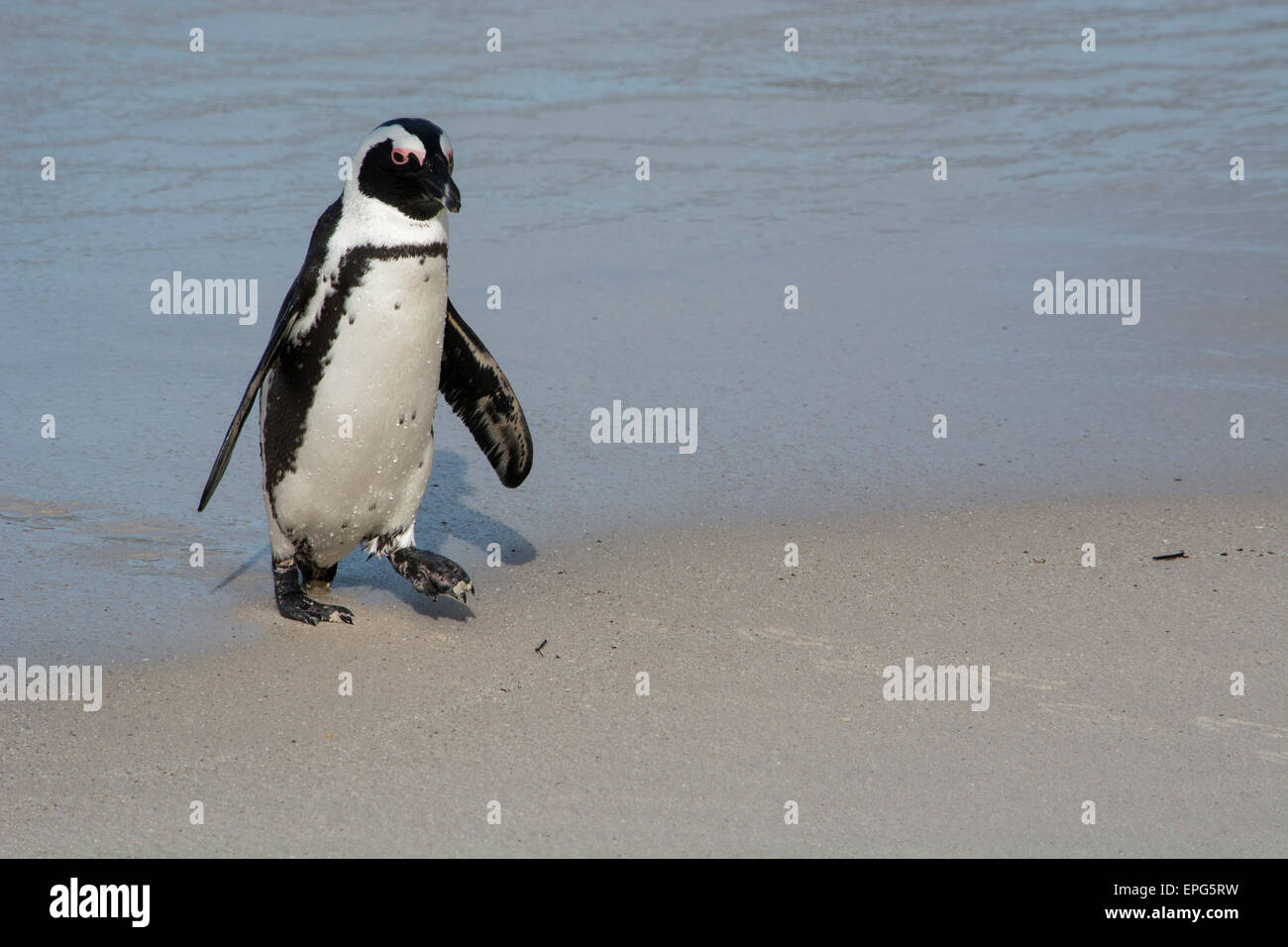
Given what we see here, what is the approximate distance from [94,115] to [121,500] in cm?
534

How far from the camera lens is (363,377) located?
11.2ft

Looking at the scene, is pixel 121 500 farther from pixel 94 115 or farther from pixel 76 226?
pixel 94 115

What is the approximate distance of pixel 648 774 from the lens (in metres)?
2.89

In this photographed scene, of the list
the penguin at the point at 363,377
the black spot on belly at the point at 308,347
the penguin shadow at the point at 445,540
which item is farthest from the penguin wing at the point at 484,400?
the black spot on belly at the point at 308,347

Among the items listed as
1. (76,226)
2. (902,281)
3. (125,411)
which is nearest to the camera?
(125,411)

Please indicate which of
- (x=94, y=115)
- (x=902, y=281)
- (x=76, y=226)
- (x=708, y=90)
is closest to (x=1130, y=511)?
(x=902, y=281)

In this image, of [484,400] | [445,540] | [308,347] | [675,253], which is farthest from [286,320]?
[675,253]

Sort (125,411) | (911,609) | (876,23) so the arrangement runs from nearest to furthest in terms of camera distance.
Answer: (911,609) → (125,411) → (876,23)

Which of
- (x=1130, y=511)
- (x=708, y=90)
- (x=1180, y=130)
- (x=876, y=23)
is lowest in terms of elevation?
(x=1130, y=511)

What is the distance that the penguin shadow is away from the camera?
382 cm

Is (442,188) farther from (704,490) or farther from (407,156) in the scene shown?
(704,490)

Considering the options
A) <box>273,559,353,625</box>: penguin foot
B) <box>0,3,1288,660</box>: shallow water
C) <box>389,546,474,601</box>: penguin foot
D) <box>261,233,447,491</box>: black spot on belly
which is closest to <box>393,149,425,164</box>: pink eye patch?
<box>261,233,447,491</box>: black spot on belly

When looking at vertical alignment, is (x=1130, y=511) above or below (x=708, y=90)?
below

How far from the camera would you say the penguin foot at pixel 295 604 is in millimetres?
3584
